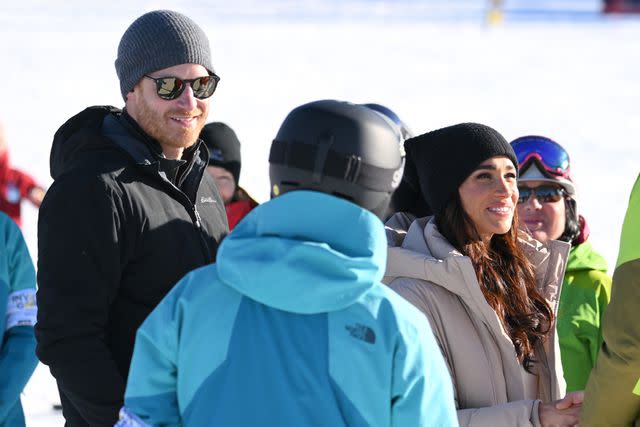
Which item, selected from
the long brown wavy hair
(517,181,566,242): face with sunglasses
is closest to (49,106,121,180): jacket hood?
the long brown wavy hair

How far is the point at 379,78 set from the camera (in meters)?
20.9

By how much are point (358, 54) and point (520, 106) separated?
7.71m

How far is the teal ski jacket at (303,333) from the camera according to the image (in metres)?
1.92

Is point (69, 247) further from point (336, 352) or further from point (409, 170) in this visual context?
point (409, 170)

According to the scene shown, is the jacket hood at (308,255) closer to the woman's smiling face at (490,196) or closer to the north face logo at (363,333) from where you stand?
the north face logo at (363,333)

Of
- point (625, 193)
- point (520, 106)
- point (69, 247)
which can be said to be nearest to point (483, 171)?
point (69, 247)

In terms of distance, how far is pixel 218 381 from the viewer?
199cm

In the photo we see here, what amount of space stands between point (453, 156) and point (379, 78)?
18013 millimetres

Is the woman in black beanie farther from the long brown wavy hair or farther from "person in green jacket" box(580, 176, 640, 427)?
"person in green jacket" box(580, 176, 640, 427)

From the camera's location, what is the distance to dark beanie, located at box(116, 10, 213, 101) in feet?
9.48

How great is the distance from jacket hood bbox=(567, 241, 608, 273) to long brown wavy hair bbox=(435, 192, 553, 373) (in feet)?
2.88

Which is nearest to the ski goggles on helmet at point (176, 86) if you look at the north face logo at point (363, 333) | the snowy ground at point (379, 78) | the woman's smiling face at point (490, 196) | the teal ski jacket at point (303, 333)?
the woman's smiling face at point (490, 196)

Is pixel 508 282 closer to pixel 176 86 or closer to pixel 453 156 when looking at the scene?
pixel 453 156

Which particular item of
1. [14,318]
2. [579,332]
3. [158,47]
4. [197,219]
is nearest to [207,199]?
[197,219]
